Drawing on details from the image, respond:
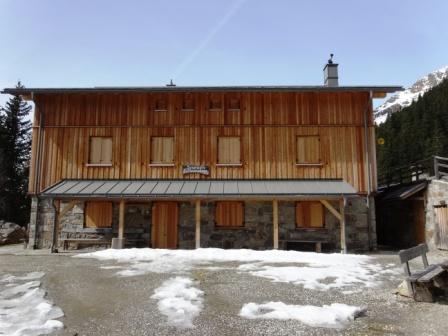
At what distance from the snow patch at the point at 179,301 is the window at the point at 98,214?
30.6ft

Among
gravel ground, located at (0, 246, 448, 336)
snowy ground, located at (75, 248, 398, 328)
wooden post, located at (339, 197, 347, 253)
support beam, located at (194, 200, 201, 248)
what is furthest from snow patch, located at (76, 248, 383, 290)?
wooden post, located at (339, 197, 347, 253)

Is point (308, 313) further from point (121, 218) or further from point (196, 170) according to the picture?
point (196, 170)

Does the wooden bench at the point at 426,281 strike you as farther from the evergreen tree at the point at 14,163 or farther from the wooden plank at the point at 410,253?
the evergreen tree at the point at 14,163

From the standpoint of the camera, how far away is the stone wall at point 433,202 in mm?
15984

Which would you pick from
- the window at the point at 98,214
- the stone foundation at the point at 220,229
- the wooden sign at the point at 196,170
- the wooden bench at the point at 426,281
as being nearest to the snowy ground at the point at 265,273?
the wooden bench at the point at 426,281

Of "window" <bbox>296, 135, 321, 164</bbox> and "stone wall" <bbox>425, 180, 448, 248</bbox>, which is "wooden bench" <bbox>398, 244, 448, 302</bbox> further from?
"window" <bbox>296, 135, 321, 164</bbox>

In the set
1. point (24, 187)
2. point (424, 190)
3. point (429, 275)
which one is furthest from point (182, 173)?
point (24, 187)

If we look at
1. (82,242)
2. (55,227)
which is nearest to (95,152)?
(55,227)

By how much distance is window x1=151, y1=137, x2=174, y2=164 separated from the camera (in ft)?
59.6

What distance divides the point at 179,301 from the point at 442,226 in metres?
12.9

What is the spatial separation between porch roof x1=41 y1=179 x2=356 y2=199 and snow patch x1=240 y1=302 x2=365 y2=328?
8.84 m

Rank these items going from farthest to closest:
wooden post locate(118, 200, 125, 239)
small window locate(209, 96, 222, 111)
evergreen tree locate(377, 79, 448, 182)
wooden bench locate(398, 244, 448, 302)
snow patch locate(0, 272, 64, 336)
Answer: evergreen tree locate(377, 79, 448, 182) < small window locate(209, 96, 222, 111) < wooden post locate(118, 200, 125, 239) < wooden bench locate(398, 244, 448, 302) < snow patch locate(0, 272, 64, 336)

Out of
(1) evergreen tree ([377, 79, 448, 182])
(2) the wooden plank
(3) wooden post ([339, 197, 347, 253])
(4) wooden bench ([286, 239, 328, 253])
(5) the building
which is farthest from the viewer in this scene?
(1) evergreen tree ([377, 79, 448, 182])

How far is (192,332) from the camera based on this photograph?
5.76m
